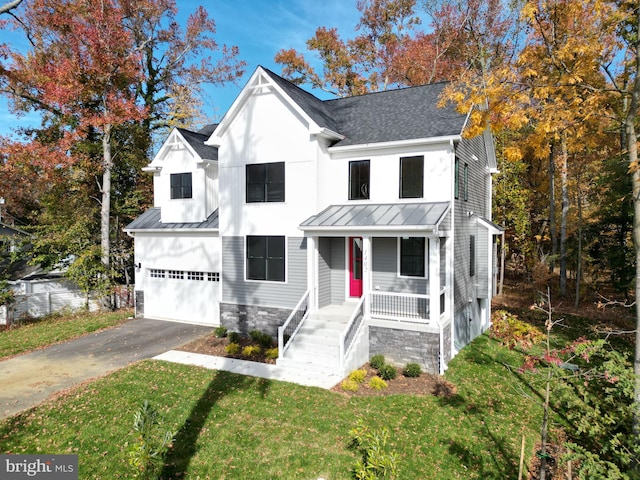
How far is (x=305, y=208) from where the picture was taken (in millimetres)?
12828

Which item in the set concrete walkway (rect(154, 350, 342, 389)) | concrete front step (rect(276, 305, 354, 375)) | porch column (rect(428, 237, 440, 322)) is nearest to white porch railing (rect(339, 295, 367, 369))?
concrete front step (rect(276, 305, 354, 375))

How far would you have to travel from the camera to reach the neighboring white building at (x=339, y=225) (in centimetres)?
1117

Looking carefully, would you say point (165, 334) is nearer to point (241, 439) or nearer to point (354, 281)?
point (354, 281)

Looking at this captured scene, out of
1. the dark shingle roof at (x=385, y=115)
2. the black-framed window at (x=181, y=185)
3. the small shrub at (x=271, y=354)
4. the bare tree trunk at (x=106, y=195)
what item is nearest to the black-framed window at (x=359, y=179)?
the dark shingle roof at (x=385, y=115)

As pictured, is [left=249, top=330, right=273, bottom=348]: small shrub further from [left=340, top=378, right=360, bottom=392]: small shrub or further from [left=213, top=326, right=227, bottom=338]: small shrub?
[left=340, top=378, right=360, bottom=392]: small shrub

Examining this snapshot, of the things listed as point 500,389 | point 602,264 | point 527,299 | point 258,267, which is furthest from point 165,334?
point 602,264

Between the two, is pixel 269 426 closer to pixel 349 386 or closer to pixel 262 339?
pixel 349 386

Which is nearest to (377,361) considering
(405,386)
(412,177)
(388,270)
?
(405,386)

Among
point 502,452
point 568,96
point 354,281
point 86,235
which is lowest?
point 502,452

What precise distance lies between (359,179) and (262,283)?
505 centimetres

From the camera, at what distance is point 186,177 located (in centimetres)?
1573

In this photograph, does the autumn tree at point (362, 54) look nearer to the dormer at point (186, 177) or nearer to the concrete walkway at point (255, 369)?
the dormer at point (186, 177)

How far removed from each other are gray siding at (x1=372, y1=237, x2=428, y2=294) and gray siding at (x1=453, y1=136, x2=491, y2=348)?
5.39 feet

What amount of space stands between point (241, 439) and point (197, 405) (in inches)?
69.2
